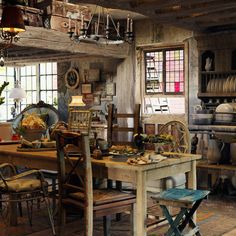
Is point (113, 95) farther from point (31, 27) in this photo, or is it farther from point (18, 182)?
point (18, 182)

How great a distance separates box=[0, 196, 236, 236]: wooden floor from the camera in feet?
14.3

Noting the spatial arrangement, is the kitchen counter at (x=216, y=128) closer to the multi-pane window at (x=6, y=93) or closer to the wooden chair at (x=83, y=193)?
the wooden chair at (x=83, y=193)

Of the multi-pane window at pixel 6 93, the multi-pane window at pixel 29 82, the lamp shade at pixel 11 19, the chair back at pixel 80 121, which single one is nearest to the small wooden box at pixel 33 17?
the chair back at pixel 80 121

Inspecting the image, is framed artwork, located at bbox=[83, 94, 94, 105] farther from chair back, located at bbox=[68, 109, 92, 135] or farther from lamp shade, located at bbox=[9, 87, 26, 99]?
chair back, located at bbox=[68, 109, 92, 135]

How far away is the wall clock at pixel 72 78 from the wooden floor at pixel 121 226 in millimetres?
5499

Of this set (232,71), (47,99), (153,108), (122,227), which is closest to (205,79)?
(232,71)

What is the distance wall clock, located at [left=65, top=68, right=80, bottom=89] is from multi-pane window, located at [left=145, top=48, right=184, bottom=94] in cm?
230

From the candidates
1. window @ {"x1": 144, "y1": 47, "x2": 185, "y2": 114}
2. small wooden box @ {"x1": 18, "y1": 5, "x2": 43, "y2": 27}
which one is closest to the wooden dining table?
small wooden box @ {"x1": 18, "y1": 5, "x2": 43, "y2": 27}

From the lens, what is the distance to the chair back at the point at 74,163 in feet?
11.2

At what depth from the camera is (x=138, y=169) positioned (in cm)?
333

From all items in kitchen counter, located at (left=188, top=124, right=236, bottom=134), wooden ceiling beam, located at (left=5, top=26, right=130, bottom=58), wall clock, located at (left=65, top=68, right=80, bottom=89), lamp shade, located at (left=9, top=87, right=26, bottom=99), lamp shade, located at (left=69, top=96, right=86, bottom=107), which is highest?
wooden ceiling beam, located at (left=5, top=26, right=130, bottom=58)

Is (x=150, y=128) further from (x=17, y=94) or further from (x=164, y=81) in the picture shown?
(x=17, y=94)

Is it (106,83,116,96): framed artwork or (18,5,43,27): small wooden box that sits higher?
(18,5,43,27): small wooden box

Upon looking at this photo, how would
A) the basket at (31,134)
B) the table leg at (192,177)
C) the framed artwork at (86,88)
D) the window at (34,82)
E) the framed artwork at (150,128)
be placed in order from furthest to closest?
the window at (34,82), the framed artwork at (86,88), the framed artwork at (150,128), the basket at (31,134), the table leg at (192,177)
